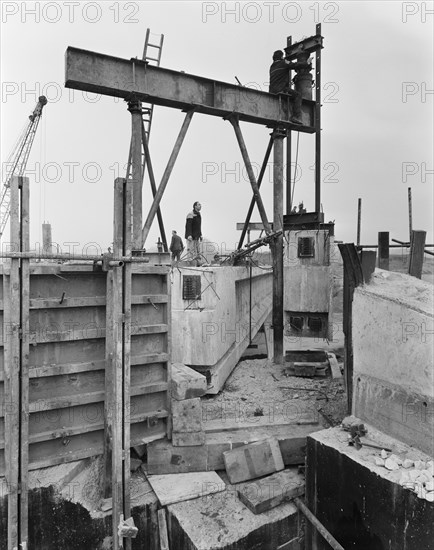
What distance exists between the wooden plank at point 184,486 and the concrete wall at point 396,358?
2.05m

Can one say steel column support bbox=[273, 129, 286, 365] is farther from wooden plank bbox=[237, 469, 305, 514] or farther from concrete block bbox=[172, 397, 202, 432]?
concrete block bbox=[172, 397, 202, 432]

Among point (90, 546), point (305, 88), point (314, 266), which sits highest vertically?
point (305, 88)

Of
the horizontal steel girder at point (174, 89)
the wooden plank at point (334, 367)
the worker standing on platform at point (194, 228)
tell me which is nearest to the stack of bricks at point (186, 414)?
the wooden plank at point (334, 367)

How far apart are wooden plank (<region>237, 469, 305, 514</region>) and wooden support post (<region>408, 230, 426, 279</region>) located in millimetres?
3677

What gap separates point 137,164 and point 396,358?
578cm

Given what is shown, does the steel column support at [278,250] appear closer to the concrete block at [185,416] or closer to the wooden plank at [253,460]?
the wooden plank at [253,460]

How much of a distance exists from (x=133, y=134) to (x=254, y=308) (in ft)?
23.5

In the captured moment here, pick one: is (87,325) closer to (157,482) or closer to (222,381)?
(157,482)

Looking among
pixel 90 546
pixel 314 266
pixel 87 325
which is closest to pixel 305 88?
pixel 314 266

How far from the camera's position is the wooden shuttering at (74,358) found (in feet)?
14.0

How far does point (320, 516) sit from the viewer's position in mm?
4605

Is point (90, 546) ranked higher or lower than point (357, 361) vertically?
lower

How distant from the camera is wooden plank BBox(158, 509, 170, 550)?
447 cm

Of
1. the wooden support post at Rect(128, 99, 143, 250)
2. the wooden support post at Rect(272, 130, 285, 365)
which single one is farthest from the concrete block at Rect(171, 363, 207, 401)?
the wooden support post at Rect(272, 130, 285, 365)
